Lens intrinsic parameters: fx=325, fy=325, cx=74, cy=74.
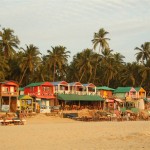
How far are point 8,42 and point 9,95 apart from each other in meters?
16.8

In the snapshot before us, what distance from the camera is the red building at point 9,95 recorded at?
149 feet

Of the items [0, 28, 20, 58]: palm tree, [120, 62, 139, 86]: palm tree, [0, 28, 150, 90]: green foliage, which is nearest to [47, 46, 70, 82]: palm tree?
[0, 28, 150, 90]: green foliage

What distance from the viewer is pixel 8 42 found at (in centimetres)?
5925

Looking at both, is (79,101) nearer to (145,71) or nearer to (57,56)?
(57,56)

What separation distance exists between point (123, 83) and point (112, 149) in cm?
5873

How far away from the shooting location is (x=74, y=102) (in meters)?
55.2

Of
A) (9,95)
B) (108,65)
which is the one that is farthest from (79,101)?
Result: (108,65)

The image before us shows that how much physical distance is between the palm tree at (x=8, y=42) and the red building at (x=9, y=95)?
41.0ft

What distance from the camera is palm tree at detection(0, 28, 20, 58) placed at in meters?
59.0

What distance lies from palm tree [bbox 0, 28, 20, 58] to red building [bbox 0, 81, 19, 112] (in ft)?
41.0

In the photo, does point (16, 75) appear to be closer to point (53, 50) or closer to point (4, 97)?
point (53, 50)

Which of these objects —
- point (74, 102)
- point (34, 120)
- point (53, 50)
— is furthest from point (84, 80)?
point (34, 120)

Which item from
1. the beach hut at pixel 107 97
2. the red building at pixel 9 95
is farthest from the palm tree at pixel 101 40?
the red building at pixel 9 95

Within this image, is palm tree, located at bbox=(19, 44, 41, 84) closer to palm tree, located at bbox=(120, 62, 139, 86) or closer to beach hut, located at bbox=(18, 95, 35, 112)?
beach hut, located at bbox=(18, 95, 35, 112)
